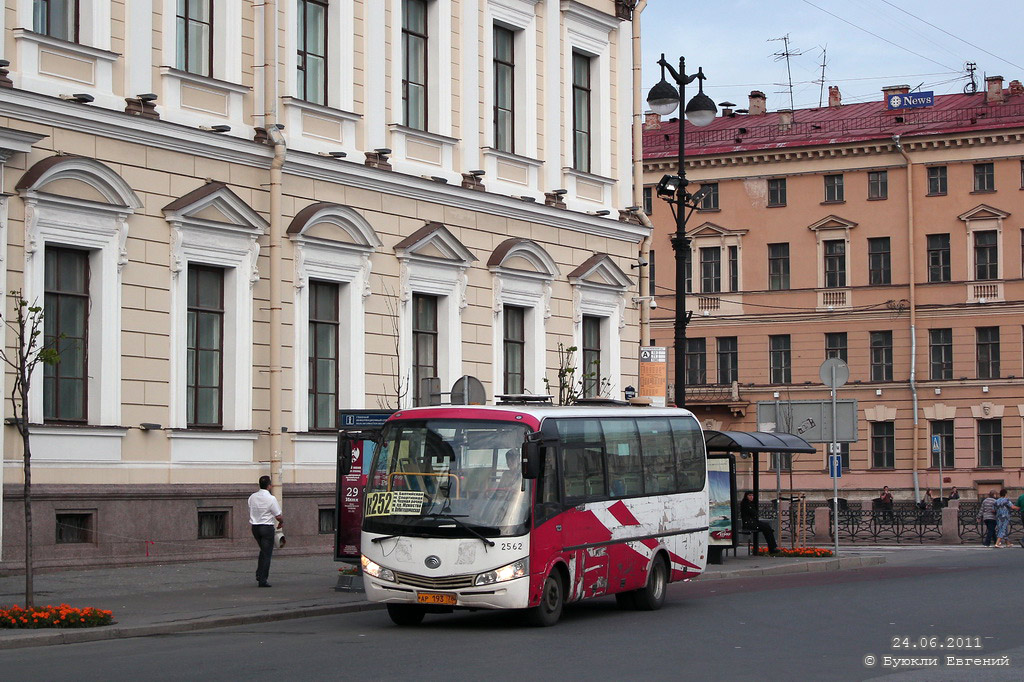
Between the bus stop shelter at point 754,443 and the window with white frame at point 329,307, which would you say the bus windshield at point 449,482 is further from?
the bus stop shelter at point 754,443

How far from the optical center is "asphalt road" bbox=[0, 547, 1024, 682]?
13672 millimetres

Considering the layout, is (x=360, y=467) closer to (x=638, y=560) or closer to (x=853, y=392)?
(x=638, y=560)

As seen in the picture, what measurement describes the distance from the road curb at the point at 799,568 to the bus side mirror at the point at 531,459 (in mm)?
9148

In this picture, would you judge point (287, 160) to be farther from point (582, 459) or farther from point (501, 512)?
point (501, 512)

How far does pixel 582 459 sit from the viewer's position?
63.3 ft

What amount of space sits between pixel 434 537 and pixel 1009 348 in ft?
175

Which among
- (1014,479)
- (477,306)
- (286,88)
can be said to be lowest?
(1014,479)

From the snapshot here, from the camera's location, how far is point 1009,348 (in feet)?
218

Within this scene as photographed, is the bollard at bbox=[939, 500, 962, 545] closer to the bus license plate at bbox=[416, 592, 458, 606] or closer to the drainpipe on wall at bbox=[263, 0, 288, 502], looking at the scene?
the drainpipe on wall at bbox=[263, 0, 288, 502]

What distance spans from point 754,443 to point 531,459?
13.4 meters

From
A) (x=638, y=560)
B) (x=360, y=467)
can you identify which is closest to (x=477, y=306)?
(x=360, y=467)

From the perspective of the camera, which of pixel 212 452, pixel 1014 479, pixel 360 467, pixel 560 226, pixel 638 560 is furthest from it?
pixel 1014 479

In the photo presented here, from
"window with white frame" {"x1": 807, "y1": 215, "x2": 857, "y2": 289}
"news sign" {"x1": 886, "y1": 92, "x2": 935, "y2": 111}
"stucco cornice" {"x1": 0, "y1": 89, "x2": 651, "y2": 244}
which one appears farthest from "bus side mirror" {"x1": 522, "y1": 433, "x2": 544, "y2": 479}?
"news sign" {"x1": 886, "y1": 92, "x2": 935, "y2": 111}

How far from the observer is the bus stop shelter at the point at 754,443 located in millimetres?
29625
